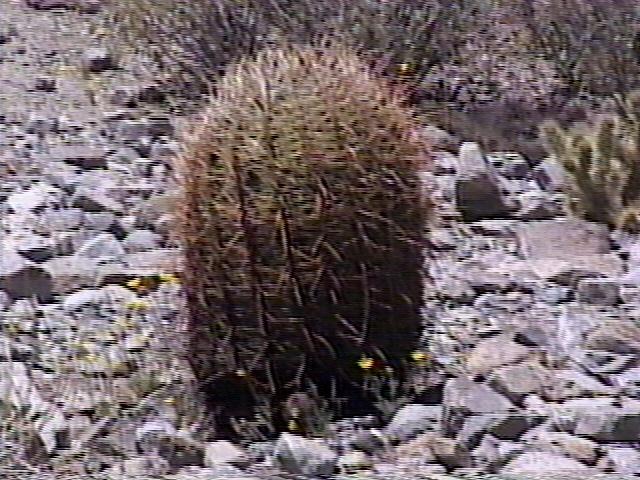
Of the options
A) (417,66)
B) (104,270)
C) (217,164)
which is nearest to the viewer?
(217,164)

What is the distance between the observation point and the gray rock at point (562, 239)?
3832 millimetres

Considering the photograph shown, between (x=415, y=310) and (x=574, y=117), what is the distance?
92 cm

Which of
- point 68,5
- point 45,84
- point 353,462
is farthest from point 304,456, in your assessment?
point 68,5

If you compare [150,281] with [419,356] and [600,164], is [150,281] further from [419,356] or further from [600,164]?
[600,164]

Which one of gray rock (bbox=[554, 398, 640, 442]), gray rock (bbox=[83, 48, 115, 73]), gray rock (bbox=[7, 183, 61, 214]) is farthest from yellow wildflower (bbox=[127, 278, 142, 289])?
gray rock (bbox=[554, 398, 640, 442])

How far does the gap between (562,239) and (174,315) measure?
995 mm

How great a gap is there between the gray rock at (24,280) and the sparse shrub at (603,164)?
125 cm

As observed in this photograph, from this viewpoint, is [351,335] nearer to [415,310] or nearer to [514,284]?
[415,310]

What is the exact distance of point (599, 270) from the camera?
3.77 metres

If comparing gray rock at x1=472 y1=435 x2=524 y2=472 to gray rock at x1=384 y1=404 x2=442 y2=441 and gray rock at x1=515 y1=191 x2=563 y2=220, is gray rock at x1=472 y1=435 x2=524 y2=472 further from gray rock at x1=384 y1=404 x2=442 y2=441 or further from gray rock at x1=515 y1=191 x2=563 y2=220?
gray rock at x1=515 y1=191 x2=563 y2=220

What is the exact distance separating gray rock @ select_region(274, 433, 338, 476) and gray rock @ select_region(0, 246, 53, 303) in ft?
2.41

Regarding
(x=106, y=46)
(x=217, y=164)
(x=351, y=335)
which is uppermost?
(x=106, y=46)

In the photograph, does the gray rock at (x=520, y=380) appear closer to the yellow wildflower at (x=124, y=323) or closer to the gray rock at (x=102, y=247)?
the yellow wildflower at (x=124, y=323)

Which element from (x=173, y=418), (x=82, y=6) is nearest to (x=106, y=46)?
(x=82, y=6)
